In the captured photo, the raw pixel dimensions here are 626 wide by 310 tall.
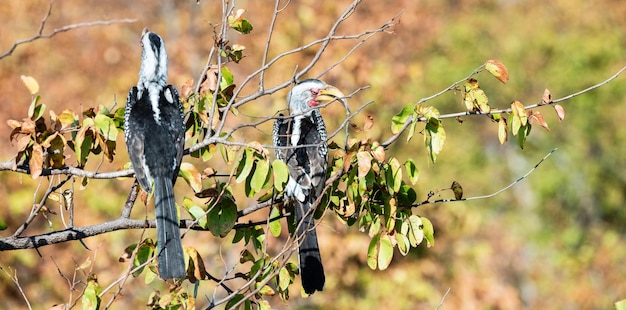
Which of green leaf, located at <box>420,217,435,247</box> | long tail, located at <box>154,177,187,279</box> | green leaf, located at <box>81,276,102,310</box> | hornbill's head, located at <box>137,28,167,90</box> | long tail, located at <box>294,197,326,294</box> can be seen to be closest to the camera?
green leaf, located at <box>81,276,102,310</box>

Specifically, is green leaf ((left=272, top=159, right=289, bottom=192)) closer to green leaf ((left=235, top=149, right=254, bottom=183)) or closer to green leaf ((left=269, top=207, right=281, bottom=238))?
green leaf ((left=235, top=149, right=254, bottom=183))

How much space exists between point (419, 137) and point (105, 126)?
11.7 m

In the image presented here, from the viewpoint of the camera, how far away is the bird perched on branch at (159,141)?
3695 mm

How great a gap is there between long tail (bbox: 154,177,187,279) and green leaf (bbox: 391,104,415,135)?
39.1 inches

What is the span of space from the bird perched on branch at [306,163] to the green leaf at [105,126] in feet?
2.57

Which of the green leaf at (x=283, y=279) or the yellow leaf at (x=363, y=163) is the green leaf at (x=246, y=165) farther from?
the green leaf at (x=283, y=279)

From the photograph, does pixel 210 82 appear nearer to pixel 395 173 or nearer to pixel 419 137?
pixel 395 173

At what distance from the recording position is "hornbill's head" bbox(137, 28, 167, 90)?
15.4 ft

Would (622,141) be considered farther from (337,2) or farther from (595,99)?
(337,2)

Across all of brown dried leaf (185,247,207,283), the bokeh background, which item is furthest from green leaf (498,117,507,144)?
the bokeh background

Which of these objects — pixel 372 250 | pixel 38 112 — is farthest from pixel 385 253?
pixel 38 112

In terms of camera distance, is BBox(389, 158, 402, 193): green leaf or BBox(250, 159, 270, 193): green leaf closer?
BBox(250, 159, 270, 193): green leaf

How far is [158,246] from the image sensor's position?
366 cm

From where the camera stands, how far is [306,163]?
4836 mm
